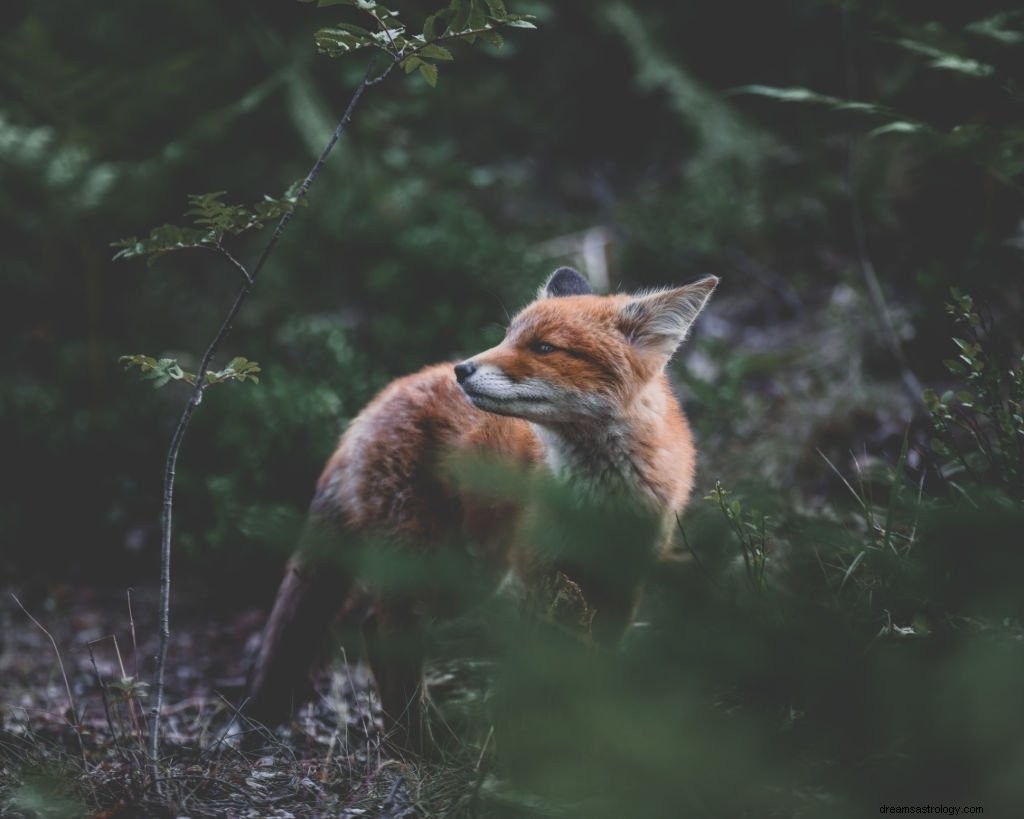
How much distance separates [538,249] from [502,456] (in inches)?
160

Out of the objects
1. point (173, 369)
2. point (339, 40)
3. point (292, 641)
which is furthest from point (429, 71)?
point (292, 641)

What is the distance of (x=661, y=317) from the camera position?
380cm

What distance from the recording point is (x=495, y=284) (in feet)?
21.0

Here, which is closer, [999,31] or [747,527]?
[747,527]

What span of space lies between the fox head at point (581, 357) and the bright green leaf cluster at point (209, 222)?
106 centimetres

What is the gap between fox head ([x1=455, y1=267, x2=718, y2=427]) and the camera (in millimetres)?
3465

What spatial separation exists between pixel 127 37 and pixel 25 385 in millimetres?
3653

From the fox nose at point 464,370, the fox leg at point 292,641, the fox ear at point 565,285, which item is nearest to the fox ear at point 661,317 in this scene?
the fox ear at point 565,285

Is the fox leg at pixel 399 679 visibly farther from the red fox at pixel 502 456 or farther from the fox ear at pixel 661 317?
the fox ear at pixel 661 317

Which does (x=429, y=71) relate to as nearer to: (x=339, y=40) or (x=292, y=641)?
(x=339, y=40)

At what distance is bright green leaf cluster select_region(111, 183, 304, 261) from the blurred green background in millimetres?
1185

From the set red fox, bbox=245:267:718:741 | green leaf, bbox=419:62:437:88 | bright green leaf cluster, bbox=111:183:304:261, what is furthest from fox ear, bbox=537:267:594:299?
bright green leaf cluster, bbox=111:183:304:261

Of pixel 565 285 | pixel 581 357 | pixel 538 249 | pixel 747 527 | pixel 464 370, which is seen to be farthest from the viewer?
pixel 538 249

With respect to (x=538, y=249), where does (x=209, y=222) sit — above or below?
above
